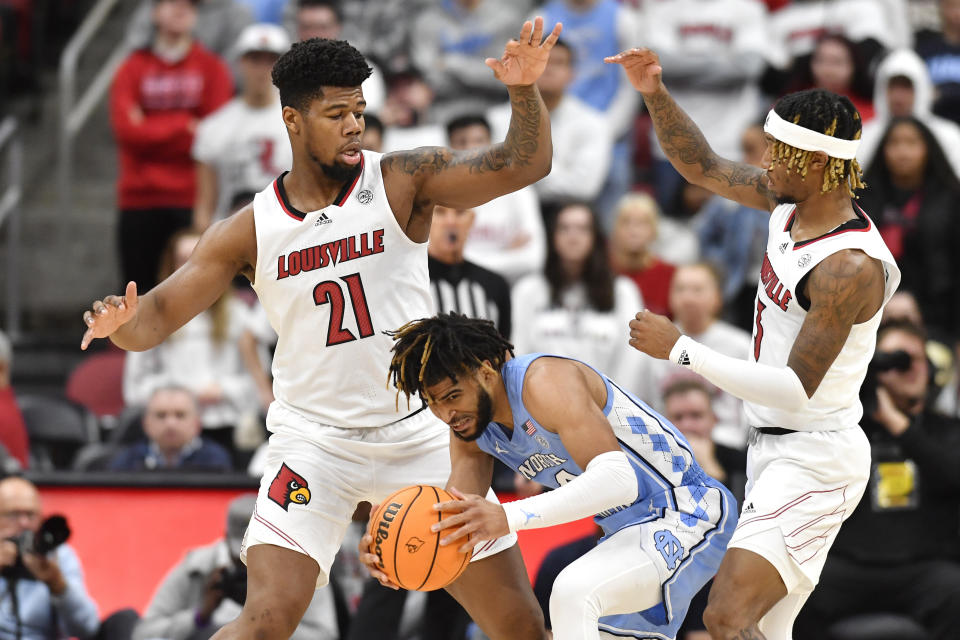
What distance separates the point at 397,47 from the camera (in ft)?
35.5

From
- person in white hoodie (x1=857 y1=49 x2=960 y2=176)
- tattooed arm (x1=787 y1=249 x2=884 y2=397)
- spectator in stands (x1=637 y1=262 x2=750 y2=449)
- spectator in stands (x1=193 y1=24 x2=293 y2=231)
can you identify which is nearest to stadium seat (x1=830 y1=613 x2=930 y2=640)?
spectator in stands (x1=637 y1=262 x2=750 y2=449)

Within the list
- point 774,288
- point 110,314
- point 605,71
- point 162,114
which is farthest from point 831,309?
point 162,114

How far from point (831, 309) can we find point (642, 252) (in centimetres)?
450

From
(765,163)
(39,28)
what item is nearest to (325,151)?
(765,163)

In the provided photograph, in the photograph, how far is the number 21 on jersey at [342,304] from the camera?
5.33 m

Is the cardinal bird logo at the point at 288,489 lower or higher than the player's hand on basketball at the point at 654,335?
lower

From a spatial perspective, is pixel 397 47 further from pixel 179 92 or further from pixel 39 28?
pixel 39 28

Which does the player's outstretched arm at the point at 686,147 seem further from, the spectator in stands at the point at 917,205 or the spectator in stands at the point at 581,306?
the spectator in stands at the point at 917,205

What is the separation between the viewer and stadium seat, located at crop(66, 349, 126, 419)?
991 cm

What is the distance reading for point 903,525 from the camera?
24.8 feet

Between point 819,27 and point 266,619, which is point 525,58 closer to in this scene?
point 266,619

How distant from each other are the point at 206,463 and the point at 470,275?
212 centimetres

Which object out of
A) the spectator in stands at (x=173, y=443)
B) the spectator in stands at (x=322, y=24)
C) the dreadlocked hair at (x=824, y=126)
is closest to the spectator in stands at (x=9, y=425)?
the spectator in stands at (x=173, y=443)

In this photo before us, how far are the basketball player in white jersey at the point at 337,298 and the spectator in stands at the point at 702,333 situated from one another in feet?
10.9
